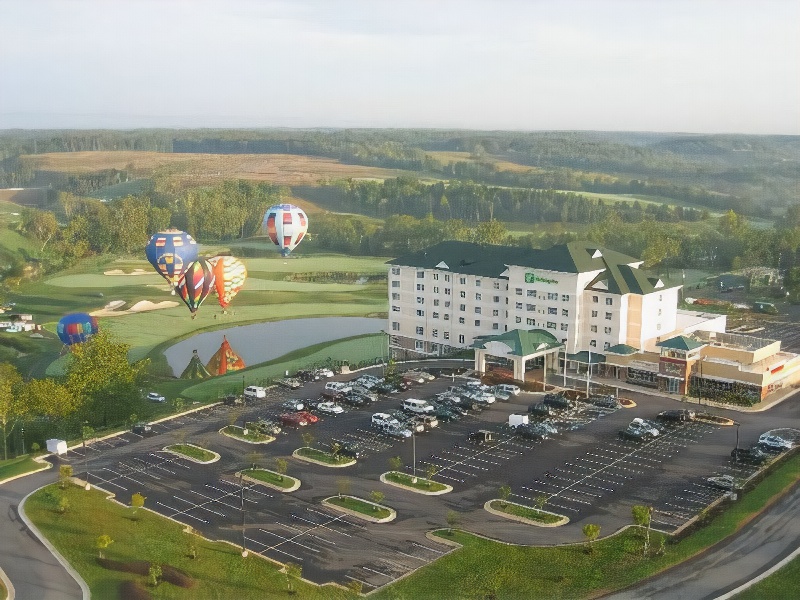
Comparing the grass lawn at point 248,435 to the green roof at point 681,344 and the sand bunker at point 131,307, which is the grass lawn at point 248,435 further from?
the sand bunker at point 131,307

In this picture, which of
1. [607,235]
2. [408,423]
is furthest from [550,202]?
[408,423]

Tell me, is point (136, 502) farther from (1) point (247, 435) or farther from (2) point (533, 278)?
(2) point (533, 278)

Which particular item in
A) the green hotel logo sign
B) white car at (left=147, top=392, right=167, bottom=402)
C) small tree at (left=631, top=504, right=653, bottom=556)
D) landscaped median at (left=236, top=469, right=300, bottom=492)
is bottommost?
white car at (left=147, top=392, right=167, bottom=402)

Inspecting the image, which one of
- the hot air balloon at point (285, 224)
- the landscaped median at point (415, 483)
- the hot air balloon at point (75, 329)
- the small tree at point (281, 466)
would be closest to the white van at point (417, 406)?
the landscaped median at point (415, 483)

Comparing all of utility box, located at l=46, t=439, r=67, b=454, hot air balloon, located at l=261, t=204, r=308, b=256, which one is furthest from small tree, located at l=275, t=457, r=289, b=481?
hot air balloon, located at l=261, t=204, r=308, b=256

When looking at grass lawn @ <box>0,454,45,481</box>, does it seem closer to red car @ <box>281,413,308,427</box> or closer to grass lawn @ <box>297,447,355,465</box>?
red car @ <box>281,413,308,427</box>

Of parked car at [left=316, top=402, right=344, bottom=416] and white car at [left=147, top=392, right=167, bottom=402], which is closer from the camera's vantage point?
parked car at [left=316, top=402, right=344, bottom=416]

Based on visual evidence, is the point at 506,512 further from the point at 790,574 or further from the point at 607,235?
the point at 607,235
